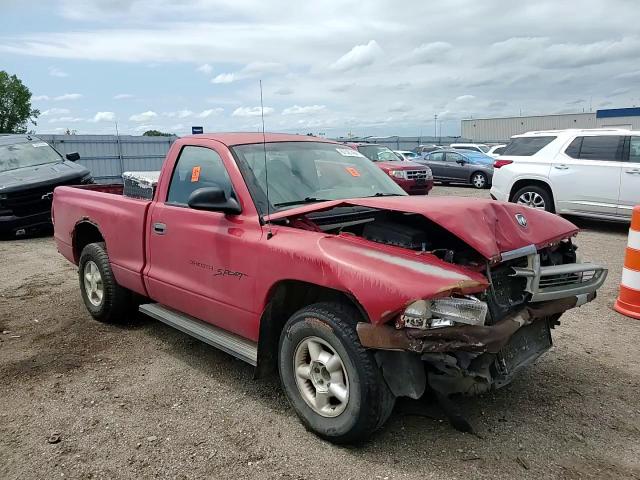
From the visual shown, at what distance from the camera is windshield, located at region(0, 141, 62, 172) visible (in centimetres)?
1086

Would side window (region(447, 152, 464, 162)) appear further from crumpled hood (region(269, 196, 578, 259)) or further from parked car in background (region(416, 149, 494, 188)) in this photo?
crumpled hood (region(269, 196, 578, 259))

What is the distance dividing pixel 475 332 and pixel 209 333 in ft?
6.48

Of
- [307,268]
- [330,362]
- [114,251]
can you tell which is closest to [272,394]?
[330,362]

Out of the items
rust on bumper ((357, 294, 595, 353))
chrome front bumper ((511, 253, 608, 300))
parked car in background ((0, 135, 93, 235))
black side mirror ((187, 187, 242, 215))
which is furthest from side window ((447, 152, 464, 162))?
rust on bumper ((357, 294, 595, 353))

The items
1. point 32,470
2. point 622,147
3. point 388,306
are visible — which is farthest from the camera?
point 622,147

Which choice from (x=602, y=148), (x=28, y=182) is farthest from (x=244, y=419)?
(x=602, y=148)

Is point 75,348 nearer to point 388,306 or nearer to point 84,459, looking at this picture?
point 84,459

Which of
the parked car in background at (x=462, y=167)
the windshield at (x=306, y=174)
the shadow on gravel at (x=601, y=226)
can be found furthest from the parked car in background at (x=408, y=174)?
the windshield at (x=306, y=174)

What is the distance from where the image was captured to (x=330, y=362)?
3002 millimetres

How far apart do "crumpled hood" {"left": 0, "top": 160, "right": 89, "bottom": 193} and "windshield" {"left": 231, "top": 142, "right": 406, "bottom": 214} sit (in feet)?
25.0

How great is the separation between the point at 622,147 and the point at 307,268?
8.60 m

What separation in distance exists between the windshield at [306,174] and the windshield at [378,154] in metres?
13.0

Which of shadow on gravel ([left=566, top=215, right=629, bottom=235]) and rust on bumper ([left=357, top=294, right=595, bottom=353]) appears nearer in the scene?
rust on bumper ([left=357, top=294, right=595, bottom=353])

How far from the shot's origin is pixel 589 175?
970 cm
